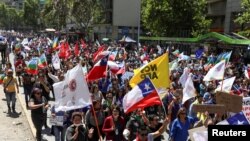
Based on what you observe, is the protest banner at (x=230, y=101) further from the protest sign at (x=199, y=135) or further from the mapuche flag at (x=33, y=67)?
the mapuche flag at (x=33, y=67)

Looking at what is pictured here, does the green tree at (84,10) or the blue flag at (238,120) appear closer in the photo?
the blue flag at (238,120)

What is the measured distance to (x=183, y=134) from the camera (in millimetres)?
8484

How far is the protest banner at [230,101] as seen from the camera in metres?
7.29

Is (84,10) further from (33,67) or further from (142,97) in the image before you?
(142,97)

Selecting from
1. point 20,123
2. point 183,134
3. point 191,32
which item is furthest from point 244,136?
point 191,32

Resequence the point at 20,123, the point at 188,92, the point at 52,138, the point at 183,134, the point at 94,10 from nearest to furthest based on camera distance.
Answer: the point at 183,134
the point at 188,92
the point at 52,138
the point at 20,123
the point at 94,10

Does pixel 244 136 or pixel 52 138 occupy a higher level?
pixel 244 136

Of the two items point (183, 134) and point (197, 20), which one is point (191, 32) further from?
point (183, 134)

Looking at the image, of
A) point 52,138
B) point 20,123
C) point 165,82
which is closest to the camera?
point 165,82

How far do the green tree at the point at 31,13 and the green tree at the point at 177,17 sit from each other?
72.6 meters

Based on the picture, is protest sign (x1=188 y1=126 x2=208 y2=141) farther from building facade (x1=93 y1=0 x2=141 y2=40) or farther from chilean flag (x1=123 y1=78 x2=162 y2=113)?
building facade (x1=93 y1=0 x2=141 y2=40)

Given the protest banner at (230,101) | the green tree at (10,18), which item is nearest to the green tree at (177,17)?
the protest banner at (230,101)

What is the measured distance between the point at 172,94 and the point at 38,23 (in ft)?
351

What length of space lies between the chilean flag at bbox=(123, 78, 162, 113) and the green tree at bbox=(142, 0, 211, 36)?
3514cm
